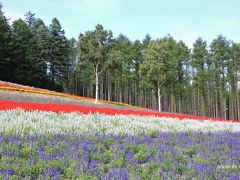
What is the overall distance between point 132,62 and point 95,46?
102ft

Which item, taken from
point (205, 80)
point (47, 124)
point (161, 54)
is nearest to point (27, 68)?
point (161, 54)

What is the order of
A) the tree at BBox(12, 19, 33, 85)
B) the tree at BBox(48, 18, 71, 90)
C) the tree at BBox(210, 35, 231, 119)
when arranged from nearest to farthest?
the tree at BBox(12, 19, 33, 85), the tree at BBox(210, 35, 231, 119), the tree at BBox(48, 18, 71, 90)

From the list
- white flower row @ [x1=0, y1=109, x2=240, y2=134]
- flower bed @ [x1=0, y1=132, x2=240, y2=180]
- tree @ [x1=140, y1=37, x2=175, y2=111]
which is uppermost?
tree @ [x1=140, y1=37, x2=175, y2=111]

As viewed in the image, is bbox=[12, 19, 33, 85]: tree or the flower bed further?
bbox=[12, 19, 33, 85]: tree

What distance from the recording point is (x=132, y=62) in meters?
67.5

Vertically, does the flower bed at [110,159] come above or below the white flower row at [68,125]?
below

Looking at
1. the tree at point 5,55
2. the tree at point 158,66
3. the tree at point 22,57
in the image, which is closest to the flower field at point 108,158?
the tree at point 158,66

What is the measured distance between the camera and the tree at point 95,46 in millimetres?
36562

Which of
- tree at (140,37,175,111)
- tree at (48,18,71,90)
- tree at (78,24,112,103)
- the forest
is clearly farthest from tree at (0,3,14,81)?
tree at (140,37,175,111)

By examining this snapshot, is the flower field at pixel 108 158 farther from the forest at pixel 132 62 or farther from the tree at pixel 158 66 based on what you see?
the tree at pixel 158 66

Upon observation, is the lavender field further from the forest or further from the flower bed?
the forest

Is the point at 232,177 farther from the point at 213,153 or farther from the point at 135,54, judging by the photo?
the point at 135,54

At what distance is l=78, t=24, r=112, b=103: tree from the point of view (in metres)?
36.6

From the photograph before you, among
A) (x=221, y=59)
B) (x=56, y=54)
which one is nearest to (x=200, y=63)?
(x=221, y=59)
